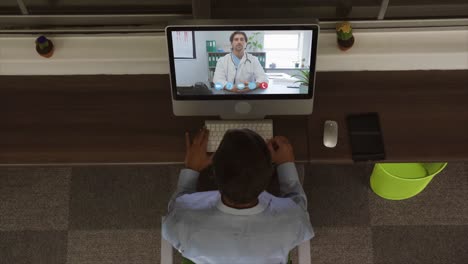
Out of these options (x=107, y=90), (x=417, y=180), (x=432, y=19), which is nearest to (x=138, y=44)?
(x=107, y=90)

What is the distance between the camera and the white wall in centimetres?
224

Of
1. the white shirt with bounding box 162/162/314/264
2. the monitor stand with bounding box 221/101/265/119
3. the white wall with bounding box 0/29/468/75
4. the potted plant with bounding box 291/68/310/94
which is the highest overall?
the white wall with bounding box 0/29/468/75

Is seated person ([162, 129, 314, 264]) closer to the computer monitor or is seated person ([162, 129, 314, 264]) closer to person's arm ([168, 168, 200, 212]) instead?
person's arm ([168, 168, 200, 212])

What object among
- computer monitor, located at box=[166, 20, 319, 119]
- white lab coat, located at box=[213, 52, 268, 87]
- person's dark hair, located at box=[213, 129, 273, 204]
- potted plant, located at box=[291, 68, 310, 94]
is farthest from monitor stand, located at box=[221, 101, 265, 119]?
person's dark hair, located at box=[213, 129, 273, 204]

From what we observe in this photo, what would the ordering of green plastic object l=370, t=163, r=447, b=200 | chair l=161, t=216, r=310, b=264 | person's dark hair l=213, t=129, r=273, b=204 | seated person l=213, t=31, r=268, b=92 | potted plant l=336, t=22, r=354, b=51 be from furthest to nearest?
1. green plastic object l=370, t=163, r=447, b=200
2. potted plant l=336, t=22, r=354, b=51
3. chair l=161, t=216, r=310, b=264
4. seated person l=213, t=31, r=268, b=92
5. person's dark hair l=213, t=129, r=273, b=204

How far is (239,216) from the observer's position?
1.70m

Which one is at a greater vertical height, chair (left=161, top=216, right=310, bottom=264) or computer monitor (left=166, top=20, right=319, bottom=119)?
computer monitor (left=166, top=20, right=319, bottom=119)

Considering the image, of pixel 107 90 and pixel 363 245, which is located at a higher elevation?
pixel 107 90

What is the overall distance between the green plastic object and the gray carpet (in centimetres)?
8

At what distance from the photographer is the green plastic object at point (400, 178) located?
2.57m

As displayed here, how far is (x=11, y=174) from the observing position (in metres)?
2.89

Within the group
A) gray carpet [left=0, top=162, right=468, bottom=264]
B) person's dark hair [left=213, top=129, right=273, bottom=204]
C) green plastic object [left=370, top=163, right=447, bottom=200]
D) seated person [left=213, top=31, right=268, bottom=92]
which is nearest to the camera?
person's dark hair [left=213, top=129, right=273, bottom=204]

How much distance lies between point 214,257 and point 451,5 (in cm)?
170

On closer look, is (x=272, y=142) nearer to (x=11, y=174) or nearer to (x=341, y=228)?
(x=341, y=228)
